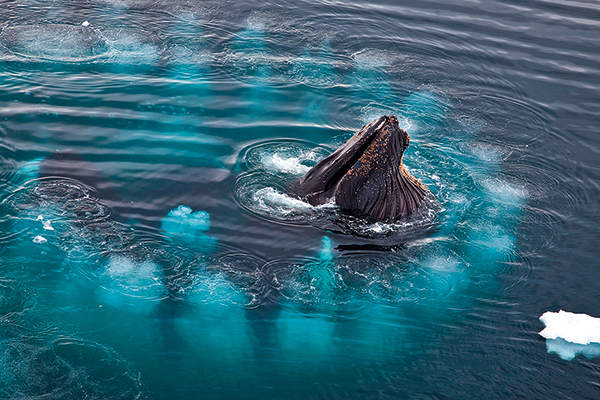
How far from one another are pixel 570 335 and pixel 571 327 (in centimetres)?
18

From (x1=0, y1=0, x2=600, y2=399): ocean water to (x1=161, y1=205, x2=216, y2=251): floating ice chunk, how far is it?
0.12 ft

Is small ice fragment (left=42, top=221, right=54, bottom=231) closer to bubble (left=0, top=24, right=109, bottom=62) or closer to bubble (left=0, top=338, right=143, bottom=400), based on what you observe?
bubble (left=0, top=338, right=143, bottom=400)

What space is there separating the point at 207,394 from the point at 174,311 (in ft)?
4.98

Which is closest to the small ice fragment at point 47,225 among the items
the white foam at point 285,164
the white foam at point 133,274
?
the white foam at point 133,274

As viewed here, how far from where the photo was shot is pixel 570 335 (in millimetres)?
9875

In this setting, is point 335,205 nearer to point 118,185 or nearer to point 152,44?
point 118,185

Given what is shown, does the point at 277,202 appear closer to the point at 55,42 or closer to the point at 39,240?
the point at 39,240

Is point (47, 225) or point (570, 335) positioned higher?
point (570, 335)

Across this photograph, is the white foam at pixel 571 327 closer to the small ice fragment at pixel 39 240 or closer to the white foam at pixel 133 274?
the white foam at pixel 133 274

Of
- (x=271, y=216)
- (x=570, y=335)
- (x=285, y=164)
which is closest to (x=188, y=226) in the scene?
(x=271, y=216)

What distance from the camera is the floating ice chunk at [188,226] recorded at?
10.7 m

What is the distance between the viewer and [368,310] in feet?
32.6

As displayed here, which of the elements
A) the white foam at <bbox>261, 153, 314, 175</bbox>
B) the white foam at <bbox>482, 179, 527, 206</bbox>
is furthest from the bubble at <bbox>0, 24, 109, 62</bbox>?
the white foam at <bbox>482, 179, 527, 206</bbox>

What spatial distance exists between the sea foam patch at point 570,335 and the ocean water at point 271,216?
0.11 meters
